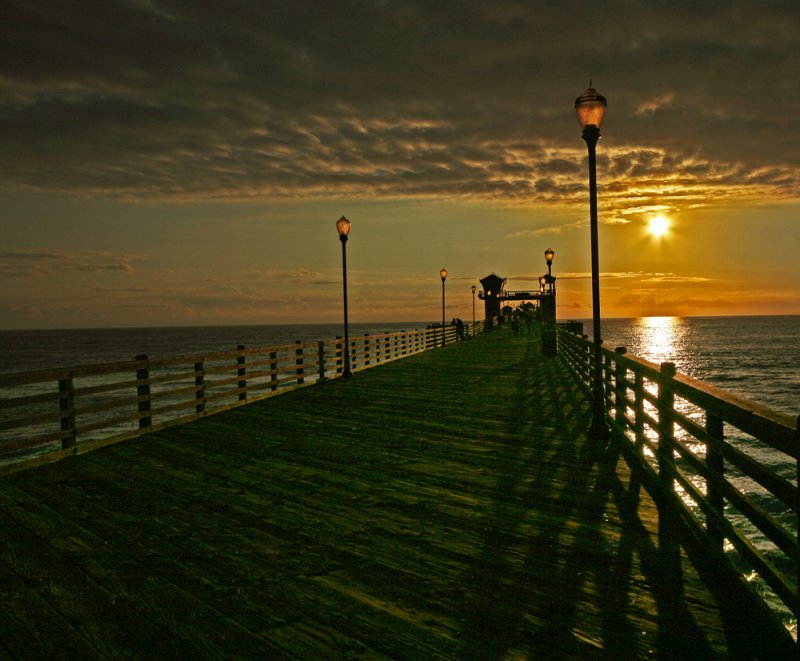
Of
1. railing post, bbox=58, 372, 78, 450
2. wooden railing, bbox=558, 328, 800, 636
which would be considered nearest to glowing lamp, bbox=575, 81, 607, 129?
wooden railing, bbox=558, 328, 800, 636

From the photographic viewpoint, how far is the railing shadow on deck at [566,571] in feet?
9.28

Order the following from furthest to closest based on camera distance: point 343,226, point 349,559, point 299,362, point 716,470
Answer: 1. point 343,226
2. point 299,362
3. point 349,559
4. point 716,470

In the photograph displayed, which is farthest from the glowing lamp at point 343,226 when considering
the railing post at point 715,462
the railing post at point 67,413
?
the railing post at point 715,462

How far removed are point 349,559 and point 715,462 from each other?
2.60 metres

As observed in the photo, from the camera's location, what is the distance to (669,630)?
9.57 feet

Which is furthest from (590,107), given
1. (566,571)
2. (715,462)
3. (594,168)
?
(566,571)

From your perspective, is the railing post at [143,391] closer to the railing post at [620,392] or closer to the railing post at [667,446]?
the railing post at [620,392]

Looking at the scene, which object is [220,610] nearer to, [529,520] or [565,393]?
[529,520]

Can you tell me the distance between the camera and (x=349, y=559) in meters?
3.86

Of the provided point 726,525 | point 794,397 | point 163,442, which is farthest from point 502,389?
point 794,397

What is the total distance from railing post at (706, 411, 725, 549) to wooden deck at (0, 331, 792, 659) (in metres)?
0.37

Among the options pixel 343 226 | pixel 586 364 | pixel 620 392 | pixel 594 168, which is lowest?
pixel 586 364

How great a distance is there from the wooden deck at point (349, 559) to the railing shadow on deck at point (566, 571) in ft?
0.05

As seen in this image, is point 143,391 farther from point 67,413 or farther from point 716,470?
point 716,470
